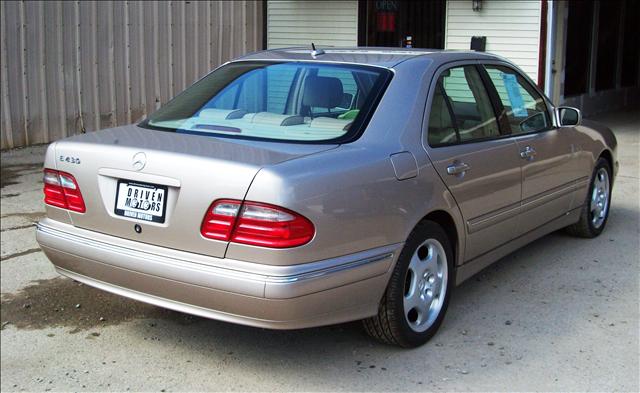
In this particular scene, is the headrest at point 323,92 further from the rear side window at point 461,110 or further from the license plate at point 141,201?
the license plate at point 141,201

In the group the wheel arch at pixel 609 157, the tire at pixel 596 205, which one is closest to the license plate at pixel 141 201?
the tire at pixel 596 205

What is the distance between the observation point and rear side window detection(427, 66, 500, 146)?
448 cm

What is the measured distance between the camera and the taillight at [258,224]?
3479mm

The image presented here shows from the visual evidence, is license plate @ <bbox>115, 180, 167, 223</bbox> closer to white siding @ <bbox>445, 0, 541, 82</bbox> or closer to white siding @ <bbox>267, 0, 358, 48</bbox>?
white siding @ <bbox>445, 0, 541, 82</bbox>

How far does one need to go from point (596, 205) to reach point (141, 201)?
4031 mm

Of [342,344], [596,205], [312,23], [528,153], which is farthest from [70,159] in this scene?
[312,23]

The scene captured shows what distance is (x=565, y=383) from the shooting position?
155 inches

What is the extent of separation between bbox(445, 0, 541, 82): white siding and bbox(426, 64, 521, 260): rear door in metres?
6.74

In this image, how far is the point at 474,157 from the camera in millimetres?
4629

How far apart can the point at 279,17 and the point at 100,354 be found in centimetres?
1007

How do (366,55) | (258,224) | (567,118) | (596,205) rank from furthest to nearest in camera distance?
1. (596,205)
2. (567,118)
3. (366,55)
4. (258,224)

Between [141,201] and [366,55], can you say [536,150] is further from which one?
[141,201]

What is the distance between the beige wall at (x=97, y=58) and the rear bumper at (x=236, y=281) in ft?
21.6

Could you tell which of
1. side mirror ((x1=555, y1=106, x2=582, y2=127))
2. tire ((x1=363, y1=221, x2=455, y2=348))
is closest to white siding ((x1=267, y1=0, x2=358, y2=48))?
side mirror ((x1=555, y1=106, x2=582, y2=127))
